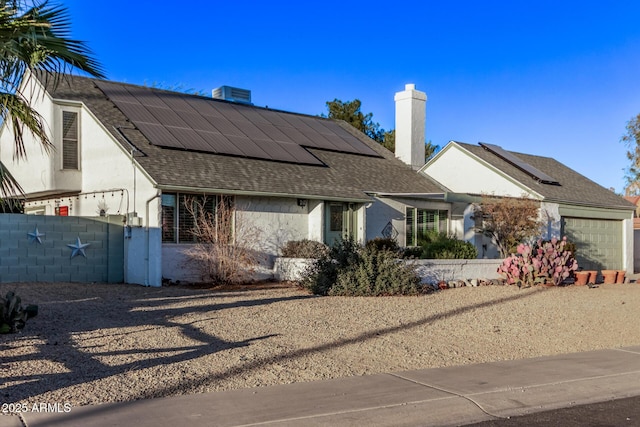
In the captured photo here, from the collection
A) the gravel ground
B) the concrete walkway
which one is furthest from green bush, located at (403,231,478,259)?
the concrete walkway

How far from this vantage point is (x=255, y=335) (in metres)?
10.6

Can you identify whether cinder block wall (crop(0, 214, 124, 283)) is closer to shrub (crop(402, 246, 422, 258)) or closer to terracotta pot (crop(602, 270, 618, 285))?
shrub (crop(402, 246, 422, 258))

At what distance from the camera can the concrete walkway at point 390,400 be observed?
6.60 metres

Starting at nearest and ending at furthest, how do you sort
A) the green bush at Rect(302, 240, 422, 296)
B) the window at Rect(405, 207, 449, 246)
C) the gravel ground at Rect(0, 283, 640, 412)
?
1. the gravel ground at Rect(0, 283, 640, 412)
2. the green bush at Rect(302, 240, 422, 296)
3. the window at Rect(405, 207, 449, 246)

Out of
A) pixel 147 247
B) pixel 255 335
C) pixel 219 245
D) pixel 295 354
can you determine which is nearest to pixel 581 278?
pixel 219 245

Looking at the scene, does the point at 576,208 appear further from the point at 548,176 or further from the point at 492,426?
the point at 492,426

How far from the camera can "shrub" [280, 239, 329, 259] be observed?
19.5 meters

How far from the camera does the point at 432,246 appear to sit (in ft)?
68.3

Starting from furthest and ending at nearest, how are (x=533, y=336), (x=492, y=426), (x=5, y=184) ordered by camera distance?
(x=533, y=336) → (x=5, y=184) → (x=492, y=426)

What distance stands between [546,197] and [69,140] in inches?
611

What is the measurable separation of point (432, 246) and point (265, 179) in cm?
531

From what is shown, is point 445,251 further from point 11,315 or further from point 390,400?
point 390,400

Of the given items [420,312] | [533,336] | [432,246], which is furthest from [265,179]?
[533,336]

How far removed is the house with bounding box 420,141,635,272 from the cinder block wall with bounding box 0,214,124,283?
10.8 m
